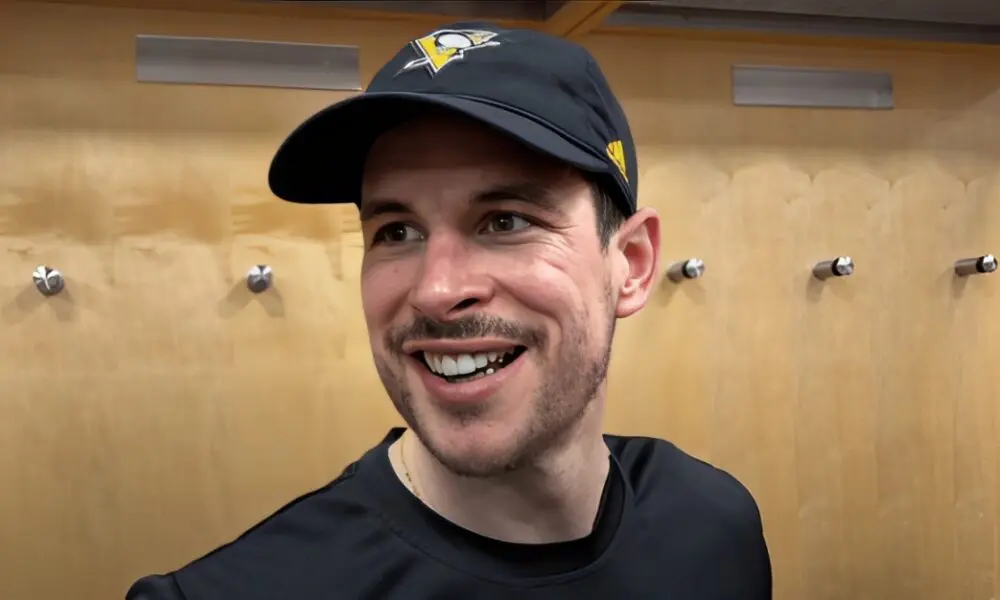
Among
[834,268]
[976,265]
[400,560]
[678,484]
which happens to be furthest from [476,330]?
[976,265]

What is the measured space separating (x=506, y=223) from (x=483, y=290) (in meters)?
0.06

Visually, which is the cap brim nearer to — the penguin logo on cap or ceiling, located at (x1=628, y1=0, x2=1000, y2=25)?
the penguin logo on cap

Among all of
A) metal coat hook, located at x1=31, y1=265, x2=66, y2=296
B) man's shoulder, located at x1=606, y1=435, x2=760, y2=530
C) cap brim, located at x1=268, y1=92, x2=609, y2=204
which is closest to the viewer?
cap brim, located at x1=268, y1=92, x2=609, y2=204

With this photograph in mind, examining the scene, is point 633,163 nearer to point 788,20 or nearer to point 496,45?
point 496,45

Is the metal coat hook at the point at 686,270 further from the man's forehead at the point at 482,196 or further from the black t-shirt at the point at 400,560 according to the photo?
the man's forehead at the point at 482,196

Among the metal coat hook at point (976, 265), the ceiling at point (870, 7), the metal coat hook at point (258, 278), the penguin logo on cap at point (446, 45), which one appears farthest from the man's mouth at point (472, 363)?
the metal coat hook at point (976, 265)

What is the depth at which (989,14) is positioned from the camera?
138cm

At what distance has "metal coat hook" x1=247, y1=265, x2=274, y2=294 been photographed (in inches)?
44.6

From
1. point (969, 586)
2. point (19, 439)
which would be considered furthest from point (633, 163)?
point (969, 586)

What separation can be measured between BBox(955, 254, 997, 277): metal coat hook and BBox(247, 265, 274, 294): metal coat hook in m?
1.21

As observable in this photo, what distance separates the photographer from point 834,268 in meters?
1.34

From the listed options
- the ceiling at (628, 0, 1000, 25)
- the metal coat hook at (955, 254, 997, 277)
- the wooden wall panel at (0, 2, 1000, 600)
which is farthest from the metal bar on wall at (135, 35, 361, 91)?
the metal coat hook at (955, 254, 997, 277)

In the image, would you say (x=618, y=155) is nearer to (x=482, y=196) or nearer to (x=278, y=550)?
(x=482, y=196)

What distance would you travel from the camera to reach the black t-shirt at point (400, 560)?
0.64 metres
